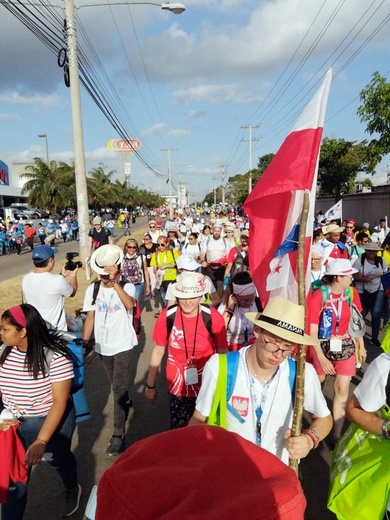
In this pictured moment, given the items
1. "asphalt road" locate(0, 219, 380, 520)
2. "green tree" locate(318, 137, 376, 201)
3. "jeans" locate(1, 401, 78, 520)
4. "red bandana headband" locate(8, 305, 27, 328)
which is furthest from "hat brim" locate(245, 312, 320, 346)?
"green tree" locate(318, 137, 376, 201)

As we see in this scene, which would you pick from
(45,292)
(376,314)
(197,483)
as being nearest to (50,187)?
(376,314)

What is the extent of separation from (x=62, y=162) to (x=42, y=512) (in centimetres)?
4323

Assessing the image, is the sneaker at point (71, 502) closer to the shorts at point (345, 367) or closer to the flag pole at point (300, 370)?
the flag pole at point (300, 370)

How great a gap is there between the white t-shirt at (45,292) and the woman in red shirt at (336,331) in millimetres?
2681

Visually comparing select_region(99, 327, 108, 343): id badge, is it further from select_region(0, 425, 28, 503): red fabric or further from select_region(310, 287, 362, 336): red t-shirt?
select_region(310, 287, 362, 336): red t-shirt

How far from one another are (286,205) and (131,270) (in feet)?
16.0

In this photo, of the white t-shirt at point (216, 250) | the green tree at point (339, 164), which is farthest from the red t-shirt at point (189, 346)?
the green tree at point (339, 164)

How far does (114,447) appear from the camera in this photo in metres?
3.86

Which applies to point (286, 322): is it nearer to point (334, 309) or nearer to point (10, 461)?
point (10, 461)

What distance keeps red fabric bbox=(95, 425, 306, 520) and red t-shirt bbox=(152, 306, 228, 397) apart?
233cm

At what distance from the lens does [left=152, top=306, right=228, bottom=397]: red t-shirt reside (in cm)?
332

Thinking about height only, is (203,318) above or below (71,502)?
above

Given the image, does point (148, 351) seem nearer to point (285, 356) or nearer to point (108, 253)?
point (108, 253)

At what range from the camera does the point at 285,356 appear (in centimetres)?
218
